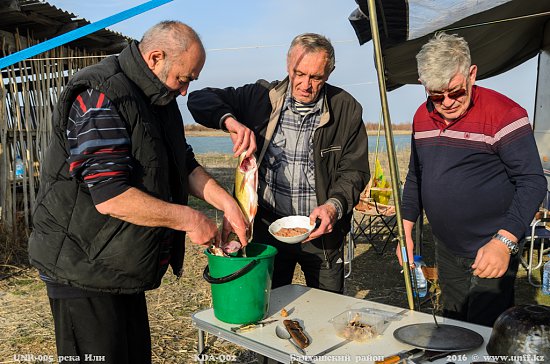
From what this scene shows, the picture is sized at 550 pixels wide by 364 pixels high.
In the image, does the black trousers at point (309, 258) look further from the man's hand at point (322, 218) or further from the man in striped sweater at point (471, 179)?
the man in striped sweater at point (471, 179)

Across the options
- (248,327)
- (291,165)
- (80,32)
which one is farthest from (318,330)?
(80,32)

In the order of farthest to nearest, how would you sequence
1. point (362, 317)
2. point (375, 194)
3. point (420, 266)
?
point (375, 194), point (420, 266), point (362, 317)

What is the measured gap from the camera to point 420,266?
4660mm

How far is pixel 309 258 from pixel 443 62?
1257 mm

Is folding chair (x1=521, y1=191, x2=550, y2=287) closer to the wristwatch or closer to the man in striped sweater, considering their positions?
the man in striped sweater

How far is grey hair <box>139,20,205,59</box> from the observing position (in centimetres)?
200

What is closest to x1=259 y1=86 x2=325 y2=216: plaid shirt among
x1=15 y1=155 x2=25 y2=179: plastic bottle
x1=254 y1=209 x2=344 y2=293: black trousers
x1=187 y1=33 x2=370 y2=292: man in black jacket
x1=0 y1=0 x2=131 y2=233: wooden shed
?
x1=187 y1=33 x2=370 y2=292: man in black jacket

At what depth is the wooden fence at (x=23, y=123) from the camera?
255 inches

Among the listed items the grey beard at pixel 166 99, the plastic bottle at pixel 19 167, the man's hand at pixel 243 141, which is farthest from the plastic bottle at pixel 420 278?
the plastic bottle at pixel 19 167

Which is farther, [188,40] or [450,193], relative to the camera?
[450,193]

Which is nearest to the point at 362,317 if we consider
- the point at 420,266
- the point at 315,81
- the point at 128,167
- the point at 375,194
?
the point at 128,167

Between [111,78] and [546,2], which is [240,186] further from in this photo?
[546,2]

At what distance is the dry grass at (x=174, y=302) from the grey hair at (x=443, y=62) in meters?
2.46

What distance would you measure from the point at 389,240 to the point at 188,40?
6013 mm
